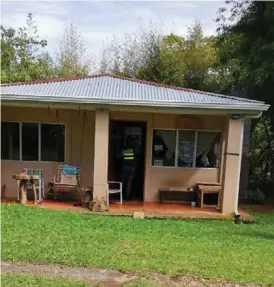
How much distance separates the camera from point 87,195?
32.2 ft

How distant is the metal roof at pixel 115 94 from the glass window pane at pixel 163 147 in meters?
1.25

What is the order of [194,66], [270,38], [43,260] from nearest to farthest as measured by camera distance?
1. [43,260]
2. [270,38]
3. [194,66]

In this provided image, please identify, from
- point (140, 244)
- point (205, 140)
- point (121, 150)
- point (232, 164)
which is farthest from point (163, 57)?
point (140, 244)

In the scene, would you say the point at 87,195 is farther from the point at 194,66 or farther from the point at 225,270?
the point at 194,66

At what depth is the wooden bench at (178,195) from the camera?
1088 centimetres

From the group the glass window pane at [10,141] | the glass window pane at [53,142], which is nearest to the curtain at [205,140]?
the glass window pane at [53,142]

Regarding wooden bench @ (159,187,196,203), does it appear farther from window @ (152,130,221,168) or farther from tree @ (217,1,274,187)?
Answer: tree @ (217,1,274,187)

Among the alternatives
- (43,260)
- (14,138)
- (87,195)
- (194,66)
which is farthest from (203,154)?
(194,66)

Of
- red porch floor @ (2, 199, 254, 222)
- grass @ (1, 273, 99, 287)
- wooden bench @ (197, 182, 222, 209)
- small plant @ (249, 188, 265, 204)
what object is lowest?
small plant @ (249, 188, 265, 204)

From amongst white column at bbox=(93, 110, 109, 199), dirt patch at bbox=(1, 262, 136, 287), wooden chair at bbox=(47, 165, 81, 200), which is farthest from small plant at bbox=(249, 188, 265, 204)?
dirt patch at bbox=(1, 262, 136, 287)

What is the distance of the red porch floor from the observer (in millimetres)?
9172

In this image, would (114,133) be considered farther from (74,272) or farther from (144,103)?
(74,272)

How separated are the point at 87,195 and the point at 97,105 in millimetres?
2311

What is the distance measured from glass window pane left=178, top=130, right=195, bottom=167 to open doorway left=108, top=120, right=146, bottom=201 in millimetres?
1053
